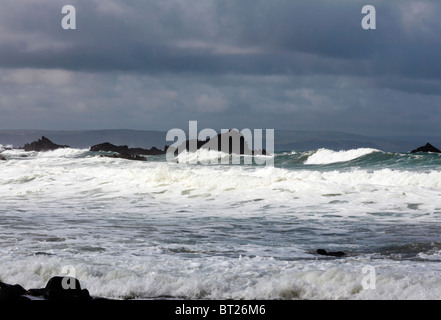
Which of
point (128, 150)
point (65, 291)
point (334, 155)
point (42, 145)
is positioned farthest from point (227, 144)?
point (65, 291)

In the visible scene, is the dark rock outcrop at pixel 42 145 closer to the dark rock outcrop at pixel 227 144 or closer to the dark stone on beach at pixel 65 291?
the dark rock outcrop at pixel 227 144

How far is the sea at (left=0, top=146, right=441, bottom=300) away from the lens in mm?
7383

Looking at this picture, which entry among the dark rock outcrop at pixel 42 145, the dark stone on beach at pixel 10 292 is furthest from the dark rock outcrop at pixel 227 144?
the dark stone on beach at pixel 10 292

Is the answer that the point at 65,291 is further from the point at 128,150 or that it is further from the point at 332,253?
the point at 128,150

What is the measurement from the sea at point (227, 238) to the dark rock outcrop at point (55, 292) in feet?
1.81

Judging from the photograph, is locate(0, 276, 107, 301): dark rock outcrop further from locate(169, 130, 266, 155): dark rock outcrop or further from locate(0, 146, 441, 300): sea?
locate(169, 130, 266, 155): dark rock outcrop

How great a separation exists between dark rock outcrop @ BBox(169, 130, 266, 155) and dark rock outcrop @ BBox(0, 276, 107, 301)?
54857mm

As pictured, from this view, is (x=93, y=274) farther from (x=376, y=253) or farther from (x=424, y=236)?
(x=424, y=236)

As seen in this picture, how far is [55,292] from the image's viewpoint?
6.57 metres

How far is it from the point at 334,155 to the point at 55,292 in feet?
139

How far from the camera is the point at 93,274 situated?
8.00 metres

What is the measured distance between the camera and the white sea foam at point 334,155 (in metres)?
44.2
